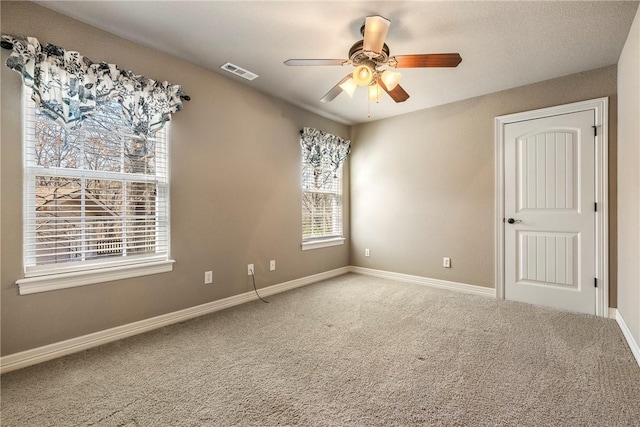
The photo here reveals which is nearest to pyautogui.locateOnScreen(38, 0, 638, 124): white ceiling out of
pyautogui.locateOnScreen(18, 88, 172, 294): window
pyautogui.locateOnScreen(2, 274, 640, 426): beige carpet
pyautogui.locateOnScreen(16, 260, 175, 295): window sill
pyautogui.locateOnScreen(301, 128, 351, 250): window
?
pyautogui.locateOnScreen(18, 88, 172, 294): window

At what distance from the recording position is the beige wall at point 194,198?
1951 millimetres

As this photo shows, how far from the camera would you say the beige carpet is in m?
1.52

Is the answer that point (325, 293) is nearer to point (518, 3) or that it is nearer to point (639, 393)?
point (639, 393)

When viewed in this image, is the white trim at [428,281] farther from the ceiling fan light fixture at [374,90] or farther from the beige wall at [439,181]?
the ceiling fan light fixture at [374,90]

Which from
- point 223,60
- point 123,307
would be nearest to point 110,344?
point 123,307

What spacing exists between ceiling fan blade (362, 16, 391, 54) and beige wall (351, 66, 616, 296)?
2187 mm

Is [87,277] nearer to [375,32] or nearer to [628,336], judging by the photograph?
[375,32]

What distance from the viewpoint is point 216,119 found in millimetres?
3023

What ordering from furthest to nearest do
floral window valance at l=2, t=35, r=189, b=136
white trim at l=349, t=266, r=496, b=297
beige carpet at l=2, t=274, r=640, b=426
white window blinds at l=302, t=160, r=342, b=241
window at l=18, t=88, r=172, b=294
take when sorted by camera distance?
white window blinds at l=302, t=160, r=342, b=241 < white trim at l=349, t=266, r=496, b=297 < window at l=18, t=88, r=172, b=294 < floral window valance at l=2, t=35, r=189, b=136 < beige carpet at l=2, t=274, r=640, b=426

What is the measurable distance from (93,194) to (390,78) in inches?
96.5

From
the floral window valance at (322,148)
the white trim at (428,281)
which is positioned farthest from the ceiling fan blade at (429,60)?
the white trim at (428,281)

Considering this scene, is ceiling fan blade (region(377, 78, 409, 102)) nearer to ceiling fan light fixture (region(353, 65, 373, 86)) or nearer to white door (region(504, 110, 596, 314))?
ceiling fan light fixture (region(353, 65, 373, 86))

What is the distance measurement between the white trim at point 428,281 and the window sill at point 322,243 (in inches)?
21.4

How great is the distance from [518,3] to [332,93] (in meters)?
1.42
